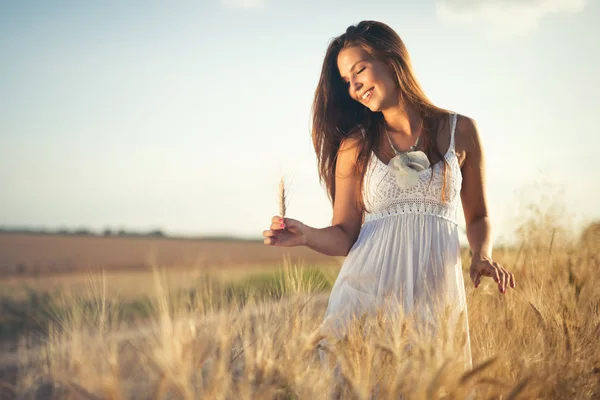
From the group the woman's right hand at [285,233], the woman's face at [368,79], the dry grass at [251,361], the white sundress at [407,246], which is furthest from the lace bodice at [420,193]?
the dry grass at [251,361]

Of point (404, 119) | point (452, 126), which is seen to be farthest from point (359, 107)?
point (452, 126)

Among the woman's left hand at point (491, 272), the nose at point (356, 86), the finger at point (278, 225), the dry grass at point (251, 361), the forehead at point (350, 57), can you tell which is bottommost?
the dry grass at point (251, 361)

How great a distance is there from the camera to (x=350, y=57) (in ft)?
8.90

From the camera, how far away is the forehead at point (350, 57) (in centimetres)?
269

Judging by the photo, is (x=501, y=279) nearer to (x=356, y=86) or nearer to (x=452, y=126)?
(x=452, y=126)

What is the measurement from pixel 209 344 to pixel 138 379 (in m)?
0.16

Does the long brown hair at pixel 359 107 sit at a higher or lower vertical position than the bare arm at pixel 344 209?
higher

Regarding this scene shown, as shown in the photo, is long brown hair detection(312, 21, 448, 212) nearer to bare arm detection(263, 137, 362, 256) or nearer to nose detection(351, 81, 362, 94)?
bare arm detection(263, 137, 362, 256)

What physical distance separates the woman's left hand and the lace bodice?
270 mm

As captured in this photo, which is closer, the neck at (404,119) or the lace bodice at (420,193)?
the lace bodice at (420,193)

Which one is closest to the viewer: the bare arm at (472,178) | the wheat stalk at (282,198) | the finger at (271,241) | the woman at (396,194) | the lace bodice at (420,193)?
the wheat stalk at (282,198)

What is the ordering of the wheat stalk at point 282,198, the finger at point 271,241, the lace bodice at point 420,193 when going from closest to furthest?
the wheat stalk at point 282,198 → the finger at point 271,241 → the lace bodice at point 420,193

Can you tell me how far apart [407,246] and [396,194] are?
0.74 feet

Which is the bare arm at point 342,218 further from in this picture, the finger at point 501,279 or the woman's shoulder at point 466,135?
the finger at point 501,279
